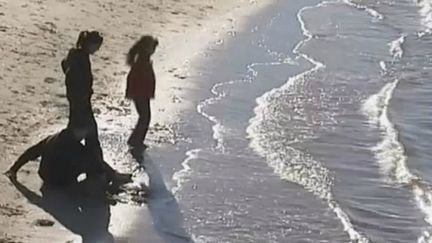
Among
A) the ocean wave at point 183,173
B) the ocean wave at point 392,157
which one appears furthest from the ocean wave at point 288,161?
the ocean wave at point 183,173

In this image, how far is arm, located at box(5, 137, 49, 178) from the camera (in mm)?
11953

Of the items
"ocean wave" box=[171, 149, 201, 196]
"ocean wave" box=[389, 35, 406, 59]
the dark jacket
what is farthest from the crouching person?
"ocean wave" box=[389, 35, 406, 59]

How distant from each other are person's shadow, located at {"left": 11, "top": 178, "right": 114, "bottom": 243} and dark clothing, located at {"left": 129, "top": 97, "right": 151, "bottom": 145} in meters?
1.97

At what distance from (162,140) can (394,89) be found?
596 centimetres

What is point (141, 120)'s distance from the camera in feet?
44.9

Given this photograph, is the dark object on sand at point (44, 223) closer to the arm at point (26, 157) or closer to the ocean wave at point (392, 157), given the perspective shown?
the arm at point (26, 157)

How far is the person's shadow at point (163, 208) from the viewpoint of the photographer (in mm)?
11148

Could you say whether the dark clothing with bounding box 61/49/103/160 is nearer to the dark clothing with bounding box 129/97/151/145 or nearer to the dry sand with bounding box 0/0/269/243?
the dry sand with bounding box 0/0/269/243

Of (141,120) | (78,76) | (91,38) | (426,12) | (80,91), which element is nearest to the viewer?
(91,38)

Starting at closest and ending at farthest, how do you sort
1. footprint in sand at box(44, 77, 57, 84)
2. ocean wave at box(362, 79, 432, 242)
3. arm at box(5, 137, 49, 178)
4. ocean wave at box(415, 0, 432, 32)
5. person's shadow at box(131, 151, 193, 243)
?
person's shadow at box(131, 151, 193, 243) → arm at box(5, 137, 49, 178) → ocean wave at box(362, 79, 432, 242) → footprint in sand at box(44, 77, 57, 84) → ocean wave at box(415, 0, 432, 32)

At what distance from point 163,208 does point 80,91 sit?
144cm

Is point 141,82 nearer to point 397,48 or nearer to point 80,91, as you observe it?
point 80,91

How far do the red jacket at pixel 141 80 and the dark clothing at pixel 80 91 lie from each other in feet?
5.46

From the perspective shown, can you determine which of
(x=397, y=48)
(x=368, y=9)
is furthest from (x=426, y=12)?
(x=397, y=48)
